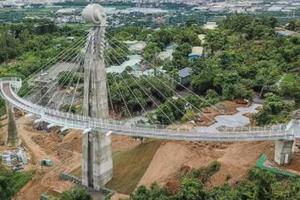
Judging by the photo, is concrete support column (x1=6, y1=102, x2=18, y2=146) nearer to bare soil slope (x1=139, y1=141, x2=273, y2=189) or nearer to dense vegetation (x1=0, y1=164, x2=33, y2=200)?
dense vegetation (x1=0, y1=164, x2=33, y2=200)

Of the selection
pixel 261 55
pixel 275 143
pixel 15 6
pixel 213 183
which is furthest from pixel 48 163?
pixel 15 6

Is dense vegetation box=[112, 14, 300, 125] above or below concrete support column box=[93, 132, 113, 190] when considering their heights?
above

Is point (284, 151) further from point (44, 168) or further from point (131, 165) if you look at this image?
point (44, 168)

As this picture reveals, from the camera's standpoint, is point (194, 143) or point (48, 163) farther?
point (48, 163)

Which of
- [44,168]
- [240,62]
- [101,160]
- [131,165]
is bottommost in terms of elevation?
[44,168]

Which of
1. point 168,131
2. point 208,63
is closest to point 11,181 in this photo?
point 168,131

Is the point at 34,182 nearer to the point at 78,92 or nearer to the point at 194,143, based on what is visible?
the point at 194,143

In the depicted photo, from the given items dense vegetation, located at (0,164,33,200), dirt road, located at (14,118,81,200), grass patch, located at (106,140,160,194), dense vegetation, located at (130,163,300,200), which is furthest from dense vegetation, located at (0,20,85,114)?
dense vegetation, located at (130,163,300,200)
